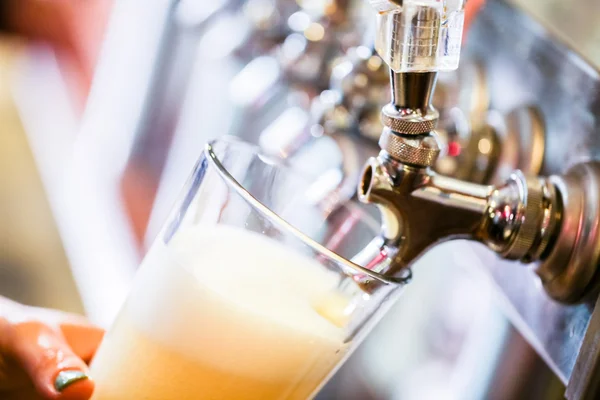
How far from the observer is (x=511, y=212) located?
45cm

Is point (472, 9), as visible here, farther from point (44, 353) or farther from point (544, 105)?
point (44, 353)

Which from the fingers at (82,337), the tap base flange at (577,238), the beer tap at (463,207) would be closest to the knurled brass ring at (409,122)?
the beer tap at (463,207)

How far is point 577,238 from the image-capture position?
1.43 feet

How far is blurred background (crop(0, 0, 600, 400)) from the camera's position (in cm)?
66

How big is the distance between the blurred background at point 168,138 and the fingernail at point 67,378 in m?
0.27

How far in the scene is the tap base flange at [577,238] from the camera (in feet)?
1.41

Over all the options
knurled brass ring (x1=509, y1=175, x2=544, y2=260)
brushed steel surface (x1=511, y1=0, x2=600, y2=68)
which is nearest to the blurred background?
brushed steel surface (x1=511, y1=0, x2=600, y2=68)

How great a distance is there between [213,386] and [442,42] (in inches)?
9.8

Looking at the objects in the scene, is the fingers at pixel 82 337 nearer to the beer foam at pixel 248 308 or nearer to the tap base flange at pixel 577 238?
the beer foam at pixel 248 308

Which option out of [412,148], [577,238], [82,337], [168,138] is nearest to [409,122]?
[412,148]

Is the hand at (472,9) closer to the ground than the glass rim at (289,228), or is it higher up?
higher up

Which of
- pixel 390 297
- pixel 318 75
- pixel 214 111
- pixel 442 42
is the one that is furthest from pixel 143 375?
pixel 214 111

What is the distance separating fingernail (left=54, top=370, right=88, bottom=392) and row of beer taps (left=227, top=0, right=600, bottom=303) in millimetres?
229

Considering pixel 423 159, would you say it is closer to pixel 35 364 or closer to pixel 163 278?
pixel 163 278
